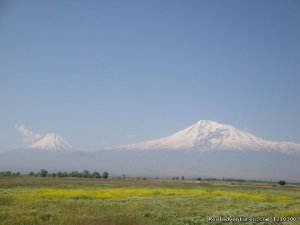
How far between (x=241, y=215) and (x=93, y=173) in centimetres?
14575

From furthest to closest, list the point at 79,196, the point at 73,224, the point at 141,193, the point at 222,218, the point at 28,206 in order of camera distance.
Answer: the point at 141,193 < the point at 79,196 < the point at 28,206 < the point at 222,218 < the point at 73,224

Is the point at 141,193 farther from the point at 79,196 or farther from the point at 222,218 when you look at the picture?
the point at 222,218

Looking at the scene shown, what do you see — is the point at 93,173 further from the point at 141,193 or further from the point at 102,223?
the point at 102,223

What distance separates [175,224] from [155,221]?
1428 millimetres

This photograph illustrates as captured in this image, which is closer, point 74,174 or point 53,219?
point 53,219

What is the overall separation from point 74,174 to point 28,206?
140 meters

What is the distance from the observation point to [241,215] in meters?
27.4

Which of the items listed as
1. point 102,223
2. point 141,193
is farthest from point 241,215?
point 141,193

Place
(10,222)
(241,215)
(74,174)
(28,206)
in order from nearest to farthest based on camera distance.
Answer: (10,222), (241,215), (28,206), (74,174)

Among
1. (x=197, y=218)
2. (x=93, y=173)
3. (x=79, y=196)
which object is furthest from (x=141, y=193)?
(x=93, y=173)

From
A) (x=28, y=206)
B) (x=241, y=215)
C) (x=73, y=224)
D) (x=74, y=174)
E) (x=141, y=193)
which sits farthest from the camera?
(x=74, y=174)

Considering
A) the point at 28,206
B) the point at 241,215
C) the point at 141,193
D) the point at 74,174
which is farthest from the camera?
the point at 74,174

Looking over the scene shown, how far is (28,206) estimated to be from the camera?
30.7 metres

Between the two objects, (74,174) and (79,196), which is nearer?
(79,196)
